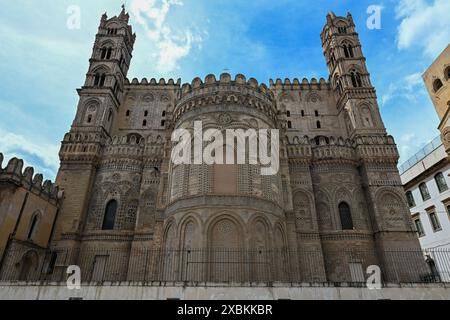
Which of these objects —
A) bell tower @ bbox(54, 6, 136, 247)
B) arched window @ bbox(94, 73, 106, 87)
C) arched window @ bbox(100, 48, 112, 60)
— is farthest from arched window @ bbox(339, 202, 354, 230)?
arched window @ bbox(100, 48, 112, 60)

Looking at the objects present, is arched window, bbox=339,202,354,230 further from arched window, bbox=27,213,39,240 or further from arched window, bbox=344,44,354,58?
A: arched window, bbox=27,213,39,240

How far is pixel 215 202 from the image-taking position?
15.0 m

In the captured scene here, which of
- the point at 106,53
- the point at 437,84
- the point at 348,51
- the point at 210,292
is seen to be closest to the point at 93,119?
the point at 106,53

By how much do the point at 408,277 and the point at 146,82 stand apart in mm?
28317

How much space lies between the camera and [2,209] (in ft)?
48.8

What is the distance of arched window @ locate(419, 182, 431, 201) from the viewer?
26.2m

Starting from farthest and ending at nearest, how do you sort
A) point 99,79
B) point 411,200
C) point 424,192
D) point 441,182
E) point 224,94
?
point 411,200
point 424,192
point 99,79
point 441,182
point 224,94

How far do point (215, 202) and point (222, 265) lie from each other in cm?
326

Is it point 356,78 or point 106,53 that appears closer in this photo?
point 356,78

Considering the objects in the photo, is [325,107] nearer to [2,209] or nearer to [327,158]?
[327,158]

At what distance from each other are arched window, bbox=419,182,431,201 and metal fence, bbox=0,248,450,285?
9.93m

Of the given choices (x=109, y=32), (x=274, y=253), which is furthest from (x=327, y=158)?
(x=109, y=32)

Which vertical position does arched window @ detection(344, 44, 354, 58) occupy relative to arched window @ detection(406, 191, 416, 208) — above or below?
above

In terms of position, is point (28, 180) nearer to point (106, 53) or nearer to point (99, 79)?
point (99, 79)
